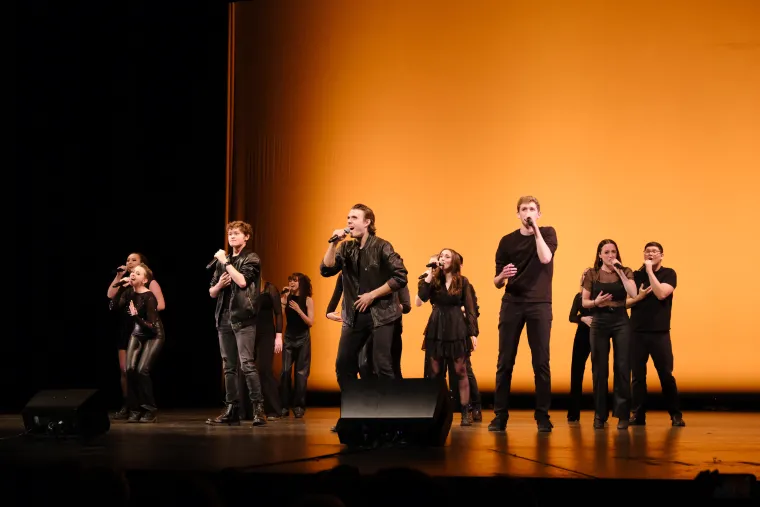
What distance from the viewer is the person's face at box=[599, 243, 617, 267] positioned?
688 centimetres

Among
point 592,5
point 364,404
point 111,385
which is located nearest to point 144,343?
point 111,385

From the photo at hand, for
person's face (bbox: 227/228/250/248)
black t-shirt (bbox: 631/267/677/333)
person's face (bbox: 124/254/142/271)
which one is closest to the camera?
person's face (bbox: 227/228/250/248)

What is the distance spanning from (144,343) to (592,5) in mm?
5491

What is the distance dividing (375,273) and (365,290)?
0.12 meters

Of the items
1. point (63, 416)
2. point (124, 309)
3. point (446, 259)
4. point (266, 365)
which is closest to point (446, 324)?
point (446, 259)

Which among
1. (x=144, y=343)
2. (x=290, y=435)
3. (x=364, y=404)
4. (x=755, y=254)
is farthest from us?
(x=755, y=254)

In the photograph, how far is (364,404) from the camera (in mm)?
5035

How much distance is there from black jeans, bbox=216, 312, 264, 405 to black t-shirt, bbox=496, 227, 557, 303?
1.82m

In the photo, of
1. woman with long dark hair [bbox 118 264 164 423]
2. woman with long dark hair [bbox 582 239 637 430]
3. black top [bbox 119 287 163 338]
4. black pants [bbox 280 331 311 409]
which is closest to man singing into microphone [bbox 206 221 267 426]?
woman with long dark hair [bbox 118 264 164 423]

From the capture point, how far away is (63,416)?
5.65 m

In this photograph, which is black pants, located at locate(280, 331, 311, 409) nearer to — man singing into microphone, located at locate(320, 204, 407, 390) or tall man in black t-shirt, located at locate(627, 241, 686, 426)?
man singing into microphone, located at locate(320, 204, 407, 390)

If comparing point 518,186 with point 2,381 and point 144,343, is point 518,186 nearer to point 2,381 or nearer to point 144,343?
point 144,343

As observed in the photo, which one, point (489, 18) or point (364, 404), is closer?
point (364, 404)

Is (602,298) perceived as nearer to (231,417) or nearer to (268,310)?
(231,417)
